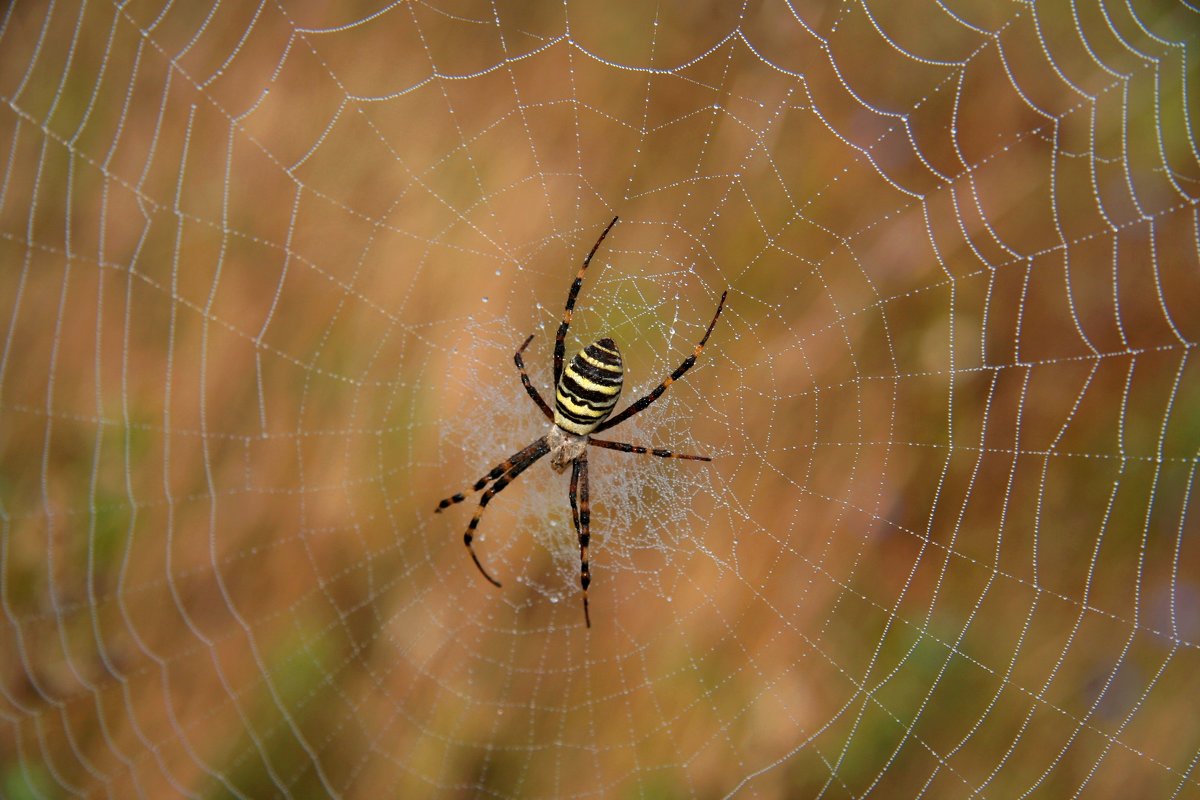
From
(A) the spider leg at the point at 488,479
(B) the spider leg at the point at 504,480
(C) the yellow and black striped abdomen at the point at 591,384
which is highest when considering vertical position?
(C) the yellow and black striped abdomen at the point at 591,384

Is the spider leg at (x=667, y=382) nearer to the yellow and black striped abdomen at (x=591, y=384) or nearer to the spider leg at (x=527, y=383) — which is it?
the yellow and black striped abdomen at (x=591, y=384)

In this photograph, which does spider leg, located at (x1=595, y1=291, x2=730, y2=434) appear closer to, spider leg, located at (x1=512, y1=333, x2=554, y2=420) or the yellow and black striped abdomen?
the yellow and black striped abdomen

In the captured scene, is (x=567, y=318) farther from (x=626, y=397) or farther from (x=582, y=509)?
(x=582, y=509)

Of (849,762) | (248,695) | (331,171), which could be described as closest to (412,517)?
(248,695)

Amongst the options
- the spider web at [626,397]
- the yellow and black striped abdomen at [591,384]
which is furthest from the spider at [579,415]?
the spider web at [626,397]

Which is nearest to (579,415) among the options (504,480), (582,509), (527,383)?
(527,383)

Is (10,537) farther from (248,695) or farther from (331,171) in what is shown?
(331,171)

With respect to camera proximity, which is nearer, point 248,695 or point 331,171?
point 331,171
